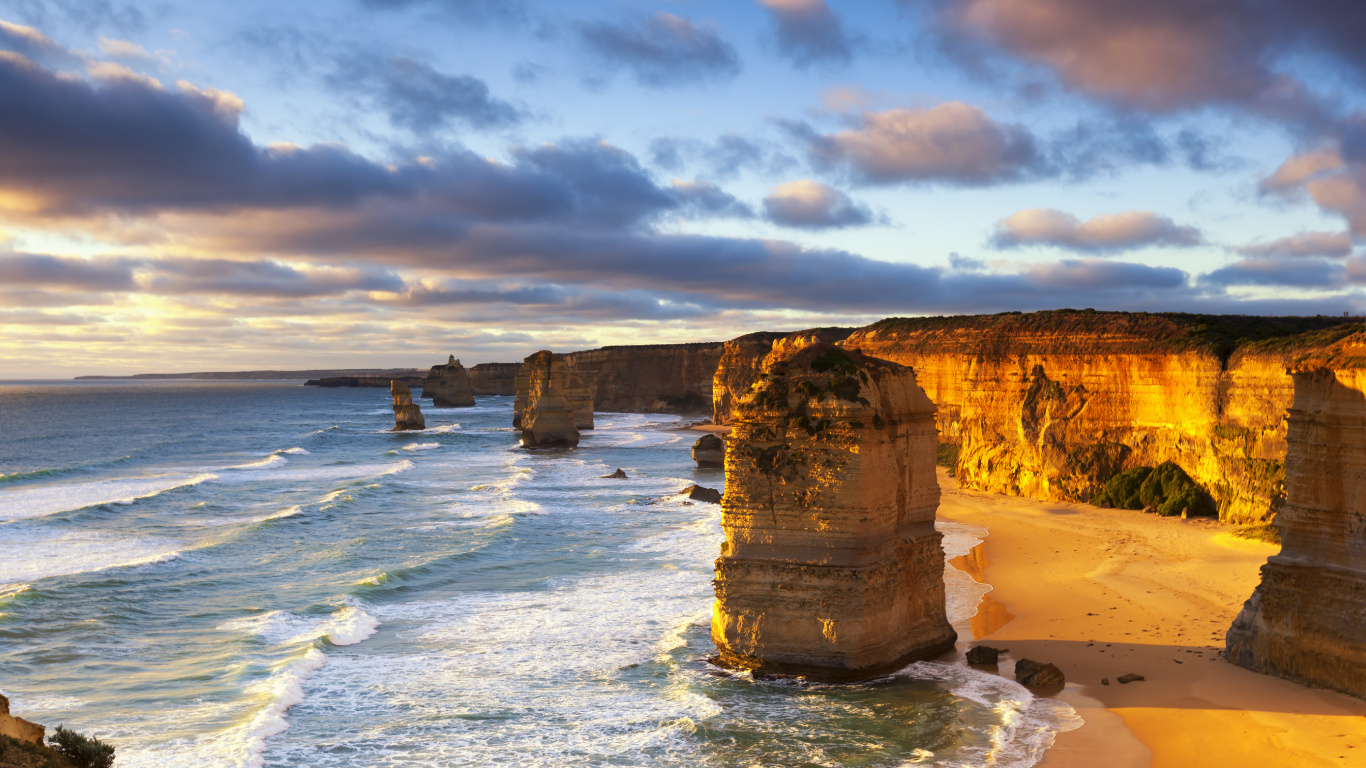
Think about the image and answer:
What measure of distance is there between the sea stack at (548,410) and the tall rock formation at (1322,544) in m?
58.1

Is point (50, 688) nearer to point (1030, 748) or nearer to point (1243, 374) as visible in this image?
point (1030, 748)

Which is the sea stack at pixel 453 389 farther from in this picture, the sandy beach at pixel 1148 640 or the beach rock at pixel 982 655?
the beach rock at pixel 982 655

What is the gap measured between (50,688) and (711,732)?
12.6 metres

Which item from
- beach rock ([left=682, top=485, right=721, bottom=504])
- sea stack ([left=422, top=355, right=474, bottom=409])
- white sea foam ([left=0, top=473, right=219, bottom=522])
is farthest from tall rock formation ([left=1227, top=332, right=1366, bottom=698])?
sea stack ([left=422, top=355, right=474, bottom=409])

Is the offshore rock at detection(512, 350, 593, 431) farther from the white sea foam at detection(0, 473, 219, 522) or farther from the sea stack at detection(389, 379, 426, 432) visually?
the white sea foam at detection(0, 473, 219, 522)

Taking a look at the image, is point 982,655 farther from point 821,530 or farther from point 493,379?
point 493,379

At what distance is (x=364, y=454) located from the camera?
2685 inches

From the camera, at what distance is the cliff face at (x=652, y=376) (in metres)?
128

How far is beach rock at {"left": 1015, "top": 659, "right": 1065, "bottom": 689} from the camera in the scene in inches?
636

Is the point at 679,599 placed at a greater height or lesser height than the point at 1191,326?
lesser

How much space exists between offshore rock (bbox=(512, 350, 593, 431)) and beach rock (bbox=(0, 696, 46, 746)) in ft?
206

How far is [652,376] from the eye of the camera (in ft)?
442

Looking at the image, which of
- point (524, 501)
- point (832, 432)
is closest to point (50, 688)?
point (832, 432)

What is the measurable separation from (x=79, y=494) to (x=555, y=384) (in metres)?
33.1
